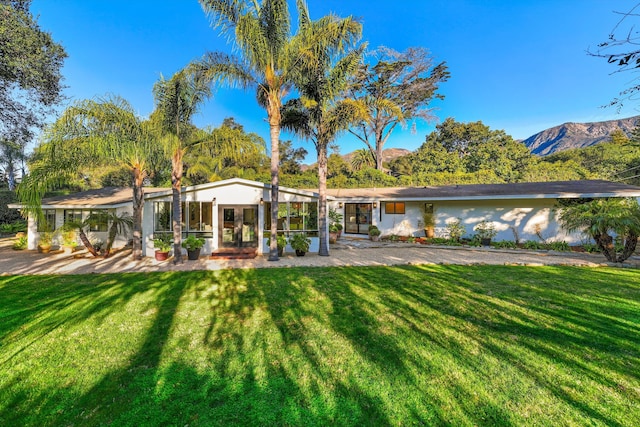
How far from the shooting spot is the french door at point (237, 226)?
1143cm

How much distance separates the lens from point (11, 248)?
13086mm

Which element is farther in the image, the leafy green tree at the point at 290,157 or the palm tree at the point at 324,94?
the leafy green tree at the point at 290,157

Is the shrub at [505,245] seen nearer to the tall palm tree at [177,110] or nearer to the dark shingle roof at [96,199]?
the tall palm tree at [177,110]

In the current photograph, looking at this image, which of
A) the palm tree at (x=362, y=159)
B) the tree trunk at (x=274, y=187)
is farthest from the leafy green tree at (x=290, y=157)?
the tree trunk at (x=274, y=187)

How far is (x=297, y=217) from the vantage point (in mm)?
12008

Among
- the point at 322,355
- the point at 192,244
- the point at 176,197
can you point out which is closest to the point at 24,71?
the point at 176,197

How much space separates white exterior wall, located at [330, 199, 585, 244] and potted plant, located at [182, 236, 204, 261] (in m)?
9.73

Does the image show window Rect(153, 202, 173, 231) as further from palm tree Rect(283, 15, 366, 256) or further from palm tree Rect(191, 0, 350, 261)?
palm tree Rect(283, 15, 366, 256)

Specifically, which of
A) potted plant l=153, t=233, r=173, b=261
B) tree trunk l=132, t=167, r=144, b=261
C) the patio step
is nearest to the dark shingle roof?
tree trunk l=132, t=167, r=144, b=261

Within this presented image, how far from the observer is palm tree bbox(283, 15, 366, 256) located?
969 centimetres

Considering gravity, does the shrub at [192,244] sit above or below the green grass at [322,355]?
above

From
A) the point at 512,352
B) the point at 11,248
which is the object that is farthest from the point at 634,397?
the point at 11,248

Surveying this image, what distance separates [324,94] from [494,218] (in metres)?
10.4

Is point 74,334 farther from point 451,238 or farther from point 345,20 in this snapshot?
point 451,238
